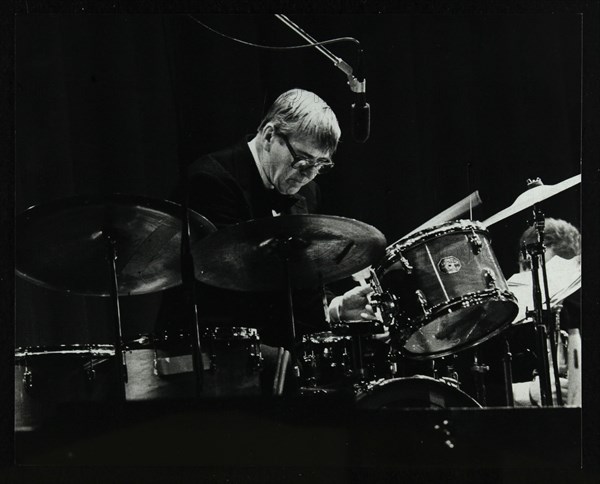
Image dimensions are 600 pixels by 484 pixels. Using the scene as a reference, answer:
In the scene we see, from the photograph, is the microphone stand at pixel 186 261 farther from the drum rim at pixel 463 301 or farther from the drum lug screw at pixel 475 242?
the drum lug screw at pixel 475 242

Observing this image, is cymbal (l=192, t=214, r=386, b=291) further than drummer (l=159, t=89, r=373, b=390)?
No

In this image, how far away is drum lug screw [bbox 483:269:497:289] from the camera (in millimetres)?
2199

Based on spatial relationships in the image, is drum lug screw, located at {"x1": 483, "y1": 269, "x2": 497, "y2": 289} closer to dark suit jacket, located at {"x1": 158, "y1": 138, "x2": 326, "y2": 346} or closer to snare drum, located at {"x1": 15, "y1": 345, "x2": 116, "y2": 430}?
dark suit jacket, located at {"x1": 158, "y1": 138, "x2": 326, "y2": 346}

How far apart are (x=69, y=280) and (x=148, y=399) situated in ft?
1.37

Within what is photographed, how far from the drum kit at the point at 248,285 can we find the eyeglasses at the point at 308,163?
0.84 ft

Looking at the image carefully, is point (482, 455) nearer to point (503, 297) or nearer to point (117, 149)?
point (503, 297)

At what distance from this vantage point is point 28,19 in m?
2.36

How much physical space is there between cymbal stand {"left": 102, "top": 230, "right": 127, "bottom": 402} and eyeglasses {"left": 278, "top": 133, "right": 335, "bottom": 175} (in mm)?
572

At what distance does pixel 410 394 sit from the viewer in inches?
86.7

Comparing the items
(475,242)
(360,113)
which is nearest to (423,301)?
(475,242)

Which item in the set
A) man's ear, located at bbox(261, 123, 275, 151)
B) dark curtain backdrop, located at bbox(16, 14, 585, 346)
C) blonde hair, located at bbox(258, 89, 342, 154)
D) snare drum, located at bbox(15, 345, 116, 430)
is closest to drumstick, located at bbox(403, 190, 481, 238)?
dark curtain backdrop, located at bbox(16, 14, 585, 346)

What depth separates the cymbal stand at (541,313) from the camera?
7.44 ft

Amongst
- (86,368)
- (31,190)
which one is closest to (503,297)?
(86,368)

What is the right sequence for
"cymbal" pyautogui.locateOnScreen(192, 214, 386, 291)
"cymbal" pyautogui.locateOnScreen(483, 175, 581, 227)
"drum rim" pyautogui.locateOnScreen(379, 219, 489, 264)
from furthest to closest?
"cymbal" pyautogui.locateOnScreen(483, 175, 581, 227)
"drum rim" pyautogui.locateOnScreen(379, 219, 489, 264)
"cymbal" pyautogui.locateOnScreen(192, 214, 386, 291)
